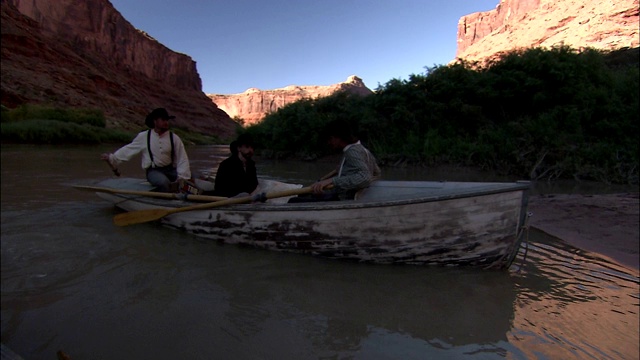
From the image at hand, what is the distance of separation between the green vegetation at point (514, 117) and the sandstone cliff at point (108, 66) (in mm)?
21267

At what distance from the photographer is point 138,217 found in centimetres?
390

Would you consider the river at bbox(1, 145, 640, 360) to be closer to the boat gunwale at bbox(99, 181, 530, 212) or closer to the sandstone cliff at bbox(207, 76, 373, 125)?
the boat gunwale at bbox(99, 181, 530, 212)

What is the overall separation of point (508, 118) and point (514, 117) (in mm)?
256

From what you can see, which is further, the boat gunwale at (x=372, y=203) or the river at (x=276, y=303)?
the boat gunwale at (x=372, y=203)

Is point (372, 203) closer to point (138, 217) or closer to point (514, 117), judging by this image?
point (138, 217)

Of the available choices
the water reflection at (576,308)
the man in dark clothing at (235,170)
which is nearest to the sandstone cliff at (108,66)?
the man in dark clothing at (235,170)

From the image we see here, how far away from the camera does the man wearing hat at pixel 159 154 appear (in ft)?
13.7

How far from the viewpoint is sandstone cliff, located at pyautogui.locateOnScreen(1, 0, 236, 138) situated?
1223 inches

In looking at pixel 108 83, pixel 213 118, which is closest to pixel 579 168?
pixel 108 83

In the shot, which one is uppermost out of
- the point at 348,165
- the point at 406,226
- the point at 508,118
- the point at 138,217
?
the point at 508,118

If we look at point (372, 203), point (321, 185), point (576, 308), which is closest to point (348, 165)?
point (321, 185)

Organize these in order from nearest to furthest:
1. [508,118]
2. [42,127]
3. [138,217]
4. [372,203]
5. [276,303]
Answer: [276,303], [372,203], [138,217], [42,127], [508,118]

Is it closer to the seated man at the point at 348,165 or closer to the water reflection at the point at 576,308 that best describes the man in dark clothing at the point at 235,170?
the seated man at the point at 348,165

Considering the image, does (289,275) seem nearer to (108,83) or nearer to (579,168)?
(579,168)
